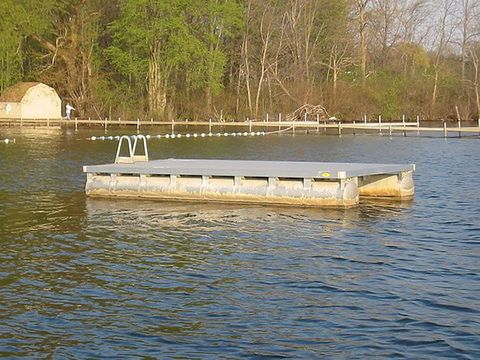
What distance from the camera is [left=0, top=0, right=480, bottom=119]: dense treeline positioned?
2854 inches

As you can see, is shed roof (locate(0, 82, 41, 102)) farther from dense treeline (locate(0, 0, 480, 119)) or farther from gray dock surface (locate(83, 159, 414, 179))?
gray dock surface (locate(83, 159, 414, 179))

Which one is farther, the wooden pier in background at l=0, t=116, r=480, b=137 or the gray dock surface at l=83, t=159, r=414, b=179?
the wooden pier in background at l=0, t=116, r=480, b=137

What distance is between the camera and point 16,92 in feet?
232

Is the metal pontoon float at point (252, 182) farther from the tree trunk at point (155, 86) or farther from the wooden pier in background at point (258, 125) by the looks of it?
the tree trunk at point (155, 86)

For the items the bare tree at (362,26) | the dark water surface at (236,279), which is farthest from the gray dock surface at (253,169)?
the bare tree at (362,26)

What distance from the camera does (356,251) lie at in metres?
15.1

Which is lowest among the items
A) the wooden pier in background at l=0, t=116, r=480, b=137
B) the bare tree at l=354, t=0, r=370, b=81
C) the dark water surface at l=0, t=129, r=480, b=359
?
the dark water surface at l=0, t=129, r=480, b=359

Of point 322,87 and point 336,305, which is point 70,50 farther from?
point 336,305

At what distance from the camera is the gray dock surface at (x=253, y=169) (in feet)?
65.4

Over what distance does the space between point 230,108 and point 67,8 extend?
1741 centimetres

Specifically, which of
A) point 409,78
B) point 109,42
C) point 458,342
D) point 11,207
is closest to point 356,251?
point 458,342

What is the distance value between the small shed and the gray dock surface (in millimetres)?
49952

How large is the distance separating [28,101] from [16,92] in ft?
4.34

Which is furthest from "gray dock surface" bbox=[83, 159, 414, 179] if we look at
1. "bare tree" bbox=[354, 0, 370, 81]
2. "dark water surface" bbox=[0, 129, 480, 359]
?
"bare tree" bbox=[354, 0, 370, 81]
